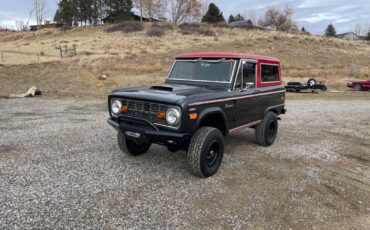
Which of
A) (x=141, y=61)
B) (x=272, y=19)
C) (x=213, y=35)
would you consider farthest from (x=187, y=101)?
(x=272, y=19)

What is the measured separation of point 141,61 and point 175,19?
51.3 meters

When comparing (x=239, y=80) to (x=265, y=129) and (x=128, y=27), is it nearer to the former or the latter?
(x=265, y=129)

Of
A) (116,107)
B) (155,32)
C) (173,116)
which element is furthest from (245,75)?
(155,32)

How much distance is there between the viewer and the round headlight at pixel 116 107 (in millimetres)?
5492

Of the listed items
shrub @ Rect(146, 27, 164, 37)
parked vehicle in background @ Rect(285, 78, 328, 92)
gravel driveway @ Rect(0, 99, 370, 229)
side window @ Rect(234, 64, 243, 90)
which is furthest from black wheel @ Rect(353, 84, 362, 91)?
shrub @ Rect(146, 27, 164, 37)

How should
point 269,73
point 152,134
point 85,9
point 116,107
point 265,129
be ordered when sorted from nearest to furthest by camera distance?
point 152,134 < point 116,107 < point 265,129 < point 269,73 < point 85,9

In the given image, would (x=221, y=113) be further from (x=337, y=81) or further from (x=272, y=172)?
(x=337, y=81)

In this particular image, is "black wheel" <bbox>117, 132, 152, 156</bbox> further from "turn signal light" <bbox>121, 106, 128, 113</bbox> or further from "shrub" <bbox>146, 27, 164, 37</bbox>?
"shrub" <bbox>146, 27, 164, 37</bbox>

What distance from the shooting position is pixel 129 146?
6227 mm

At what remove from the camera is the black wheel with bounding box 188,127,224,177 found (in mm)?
4891

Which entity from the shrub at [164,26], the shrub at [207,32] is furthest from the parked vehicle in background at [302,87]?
the shrub at [164,26]

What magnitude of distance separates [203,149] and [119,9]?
206ft

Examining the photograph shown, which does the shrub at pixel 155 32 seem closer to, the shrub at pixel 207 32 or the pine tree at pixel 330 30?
the shrub at pixel 207 32

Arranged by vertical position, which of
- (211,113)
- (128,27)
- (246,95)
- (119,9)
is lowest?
(211,113)
